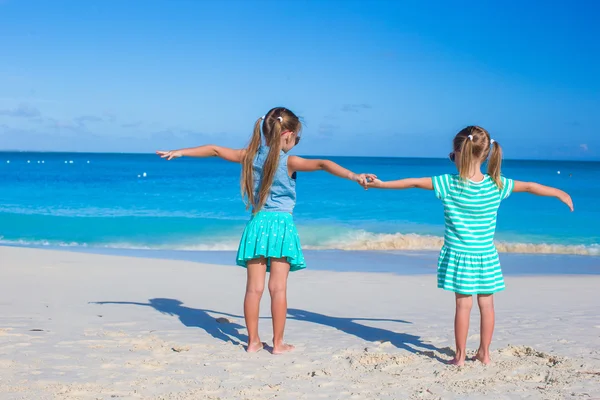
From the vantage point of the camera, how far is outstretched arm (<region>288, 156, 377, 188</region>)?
4.26m

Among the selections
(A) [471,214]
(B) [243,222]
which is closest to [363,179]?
(A) [471,214]

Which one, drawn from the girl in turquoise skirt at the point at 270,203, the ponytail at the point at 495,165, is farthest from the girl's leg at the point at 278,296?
the ponytail at the point at 495,165

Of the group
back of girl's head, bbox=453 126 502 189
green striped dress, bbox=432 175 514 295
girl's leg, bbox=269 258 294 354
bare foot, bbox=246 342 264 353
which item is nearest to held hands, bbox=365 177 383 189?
green striped dress, bbox=432 175 514 295

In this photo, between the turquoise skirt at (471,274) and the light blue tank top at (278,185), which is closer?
the turquoise skirt at (471,274)

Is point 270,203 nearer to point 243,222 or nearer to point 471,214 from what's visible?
point 471,214

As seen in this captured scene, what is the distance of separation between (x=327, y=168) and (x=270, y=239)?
68 centimetres

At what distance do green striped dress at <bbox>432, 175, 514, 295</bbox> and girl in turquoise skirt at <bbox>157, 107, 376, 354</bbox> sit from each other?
1.01 m

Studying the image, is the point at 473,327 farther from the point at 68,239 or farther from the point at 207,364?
the point at 68,239

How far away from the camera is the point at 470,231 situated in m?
4.31

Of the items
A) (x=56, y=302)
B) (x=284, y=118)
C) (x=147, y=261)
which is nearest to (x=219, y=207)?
(x=147, y=261)

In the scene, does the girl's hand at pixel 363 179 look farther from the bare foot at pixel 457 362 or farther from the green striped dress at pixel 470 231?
the bare foot at pixel 457 362

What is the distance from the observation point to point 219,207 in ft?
89.5

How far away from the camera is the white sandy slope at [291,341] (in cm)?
383

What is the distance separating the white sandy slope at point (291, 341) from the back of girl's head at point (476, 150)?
4.19ft
